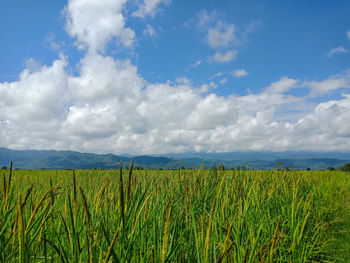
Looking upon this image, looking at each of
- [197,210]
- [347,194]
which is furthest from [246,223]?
[347,194]

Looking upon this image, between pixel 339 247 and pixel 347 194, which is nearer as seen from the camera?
→ pixel 339 247

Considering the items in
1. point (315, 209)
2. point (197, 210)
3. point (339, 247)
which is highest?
point (197, 210)

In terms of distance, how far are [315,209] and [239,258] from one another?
16.1 feet

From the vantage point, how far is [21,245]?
0.99 metres

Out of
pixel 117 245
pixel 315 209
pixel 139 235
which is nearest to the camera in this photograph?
pixel 117 245

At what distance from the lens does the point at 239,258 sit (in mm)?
1935

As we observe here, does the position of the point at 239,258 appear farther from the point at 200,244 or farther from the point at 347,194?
the point at 347,194

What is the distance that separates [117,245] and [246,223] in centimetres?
176

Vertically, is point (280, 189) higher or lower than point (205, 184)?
lower

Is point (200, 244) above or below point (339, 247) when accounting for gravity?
above

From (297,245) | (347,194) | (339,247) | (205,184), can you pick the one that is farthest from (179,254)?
(347,194)

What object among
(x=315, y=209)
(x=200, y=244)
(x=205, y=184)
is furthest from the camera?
(x=315, y=209)

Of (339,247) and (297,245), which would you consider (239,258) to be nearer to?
(297,245)

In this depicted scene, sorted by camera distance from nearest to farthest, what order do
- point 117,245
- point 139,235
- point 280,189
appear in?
point 117,245
point 139,235
point 280,189
